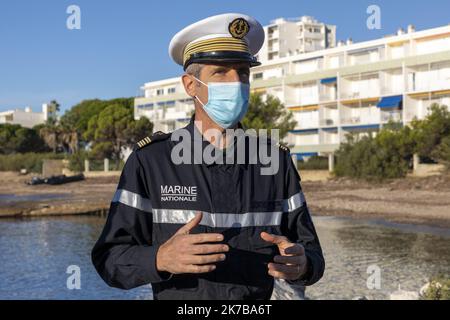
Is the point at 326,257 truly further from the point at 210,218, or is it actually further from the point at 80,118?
the point at 80,118

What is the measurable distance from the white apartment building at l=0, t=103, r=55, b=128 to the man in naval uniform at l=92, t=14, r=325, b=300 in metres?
116

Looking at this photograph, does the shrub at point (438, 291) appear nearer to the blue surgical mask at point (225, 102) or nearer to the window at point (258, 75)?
the blue surgical mask at point (225, 102)

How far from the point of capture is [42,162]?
236 ft

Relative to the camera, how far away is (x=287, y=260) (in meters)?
2.20

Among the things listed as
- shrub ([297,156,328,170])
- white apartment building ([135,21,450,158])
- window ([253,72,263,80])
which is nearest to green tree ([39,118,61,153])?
white apartment building ([135,21,450,158])

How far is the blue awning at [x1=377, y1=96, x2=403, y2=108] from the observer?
48.7 metres

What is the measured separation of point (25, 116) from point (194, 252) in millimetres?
121293

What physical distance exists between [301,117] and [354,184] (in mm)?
19434

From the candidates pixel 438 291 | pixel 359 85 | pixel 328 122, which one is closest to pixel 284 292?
pixel 438 291

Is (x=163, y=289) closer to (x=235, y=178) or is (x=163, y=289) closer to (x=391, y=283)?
(x=235, y=178)

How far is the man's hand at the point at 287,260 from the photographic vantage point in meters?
2.19

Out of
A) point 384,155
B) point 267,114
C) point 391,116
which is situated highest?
point 267,114

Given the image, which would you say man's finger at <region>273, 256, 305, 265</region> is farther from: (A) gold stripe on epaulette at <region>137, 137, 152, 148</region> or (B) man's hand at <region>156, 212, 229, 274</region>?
(A) gold stripe on epaulette at <region>137, 137, 152, 148</region>
